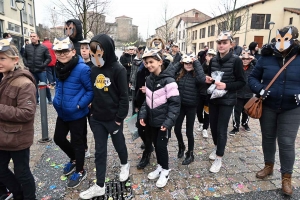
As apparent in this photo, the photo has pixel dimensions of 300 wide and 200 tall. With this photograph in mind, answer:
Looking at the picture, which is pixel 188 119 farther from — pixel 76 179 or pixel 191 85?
pixel 76 179

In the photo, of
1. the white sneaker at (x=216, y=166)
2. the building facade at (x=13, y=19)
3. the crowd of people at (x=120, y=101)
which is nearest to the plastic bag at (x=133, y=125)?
the crowd of people at (x=120, y=101)

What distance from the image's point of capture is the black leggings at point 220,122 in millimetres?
3508

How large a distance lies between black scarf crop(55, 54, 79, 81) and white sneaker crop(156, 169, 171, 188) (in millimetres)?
1965

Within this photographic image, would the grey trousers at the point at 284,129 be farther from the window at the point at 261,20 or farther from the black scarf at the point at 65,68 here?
the window at the point at 261,20

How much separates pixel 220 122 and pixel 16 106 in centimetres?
287

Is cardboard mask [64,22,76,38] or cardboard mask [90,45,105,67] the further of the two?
cardboard mask [64,22,76,38]

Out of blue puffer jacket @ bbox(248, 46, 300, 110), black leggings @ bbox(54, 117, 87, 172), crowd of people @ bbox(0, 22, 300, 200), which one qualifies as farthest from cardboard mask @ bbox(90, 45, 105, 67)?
blue puffer jacket @ bbox(248, 46, 300, 110)

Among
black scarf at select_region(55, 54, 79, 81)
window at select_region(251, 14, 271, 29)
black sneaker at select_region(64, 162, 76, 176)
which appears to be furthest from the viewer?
window at select_region(251, 14, 271, 29)

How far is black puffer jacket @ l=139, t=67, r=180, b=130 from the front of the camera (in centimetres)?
302

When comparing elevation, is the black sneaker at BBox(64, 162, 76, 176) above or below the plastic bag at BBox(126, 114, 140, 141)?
below

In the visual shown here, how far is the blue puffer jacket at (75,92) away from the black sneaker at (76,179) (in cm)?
86

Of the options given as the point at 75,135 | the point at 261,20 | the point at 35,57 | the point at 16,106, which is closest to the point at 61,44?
the point at 16,106

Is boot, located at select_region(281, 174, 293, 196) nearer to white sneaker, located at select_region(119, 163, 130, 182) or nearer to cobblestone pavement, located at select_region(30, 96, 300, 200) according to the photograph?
cobblestone pavement, located at select_region(30, 96, 300, 200)

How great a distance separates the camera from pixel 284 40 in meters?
2.89
